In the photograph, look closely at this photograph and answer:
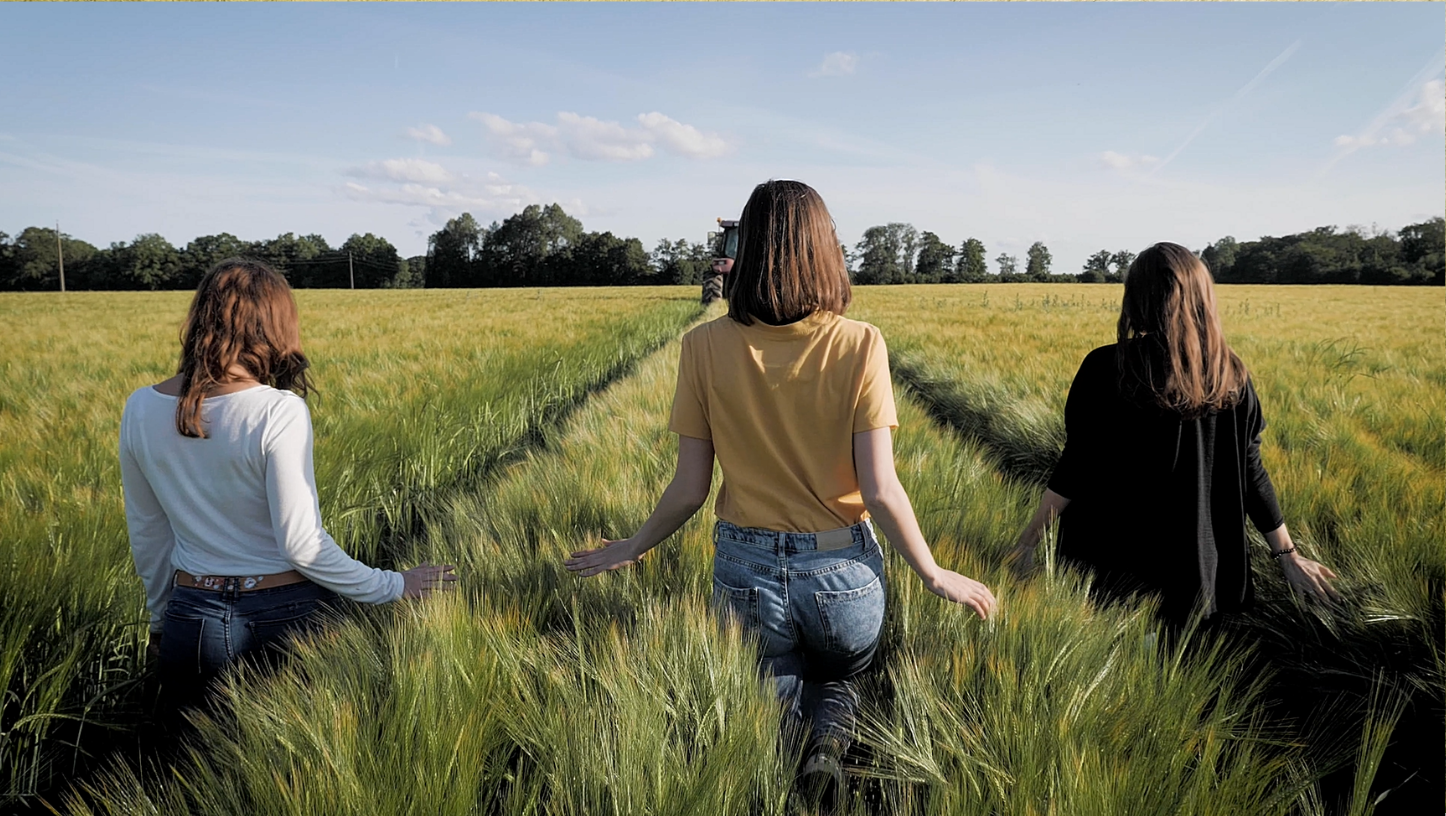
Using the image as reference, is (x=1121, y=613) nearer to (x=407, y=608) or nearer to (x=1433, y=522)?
(x=1433, y=522)

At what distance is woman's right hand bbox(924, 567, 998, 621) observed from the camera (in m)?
1.54

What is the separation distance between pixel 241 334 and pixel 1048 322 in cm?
1196

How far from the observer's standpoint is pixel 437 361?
6.68 metres

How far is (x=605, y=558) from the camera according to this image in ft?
6.03

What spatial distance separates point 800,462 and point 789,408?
0.12m

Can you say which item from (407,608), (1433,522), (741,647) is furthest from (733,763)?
(1433,522)

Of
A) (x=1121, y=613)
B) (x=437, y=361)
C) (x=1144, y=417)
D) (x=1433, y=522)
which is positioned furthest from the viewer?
(x=437, y=361)

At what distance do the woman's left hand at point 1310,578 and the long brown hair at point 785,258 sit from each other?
1.82 m

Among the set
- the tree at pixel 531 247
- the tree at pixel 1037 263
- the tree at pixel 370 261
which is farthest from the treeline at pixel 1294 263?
the tree at pixel 370 261

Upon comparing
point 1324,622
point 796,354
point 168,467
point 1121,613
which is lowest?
point 1324,622

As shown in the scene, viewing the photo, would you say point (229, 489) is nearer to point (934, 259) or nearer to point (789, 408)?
point (789, 408)

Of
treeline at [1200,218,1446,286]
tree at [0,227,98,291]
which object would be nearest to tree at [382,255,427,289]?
tree at [0,227,98,291]

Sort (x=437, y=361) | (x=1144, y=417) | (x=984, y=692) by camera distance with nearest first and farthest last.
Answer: (x=984, y=692), (x=1144, y=417), (x=437, y=361)

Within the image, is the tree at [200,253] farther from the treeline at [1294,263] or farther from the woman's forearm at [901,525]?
the woman's forearm at [901,525]
